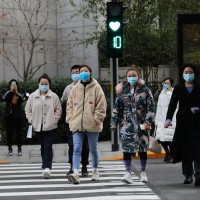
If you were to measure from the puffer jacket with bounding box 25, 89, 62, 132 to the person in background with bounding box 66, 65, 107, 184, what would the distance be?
59 centimetres

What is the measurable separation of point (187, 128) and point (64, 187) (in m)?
2.13

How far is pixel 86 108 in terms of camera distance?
1127 cm

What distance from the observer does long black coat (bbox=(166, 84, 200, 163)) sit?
10891mm

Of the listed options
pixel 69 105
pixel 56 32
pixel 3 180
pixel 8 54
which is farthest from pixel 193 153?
pixel 56 32

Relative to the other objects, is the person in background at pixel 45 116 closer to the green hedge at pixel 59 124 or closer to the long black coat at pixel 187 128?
the long black coat at pixel 187 128

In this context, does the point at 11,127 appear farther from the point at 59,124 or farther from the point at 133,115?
the point at 133,115

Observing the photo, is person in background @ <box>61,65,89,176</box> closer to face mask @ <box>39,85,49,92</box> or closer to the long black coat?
face mask @ <box>39,85,49,92</box>

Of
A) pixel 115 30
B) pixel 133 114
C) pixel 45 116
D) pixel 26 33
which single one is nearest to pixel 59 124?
pixel 115 30

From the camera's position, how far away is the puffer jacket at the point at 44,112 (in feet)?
39.2

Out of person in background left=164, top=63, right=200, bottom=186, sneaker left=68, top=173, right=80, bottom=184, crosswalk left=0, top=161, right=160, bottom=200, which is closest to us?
crosswalk left=0, top=161, right=160, bottom=200

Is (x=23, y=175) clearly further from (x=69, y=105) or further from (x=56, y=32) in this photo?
(x=56, y=32)

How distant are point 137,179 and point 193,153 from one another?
1307 mm

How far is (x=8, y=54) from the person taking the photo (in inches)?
1220

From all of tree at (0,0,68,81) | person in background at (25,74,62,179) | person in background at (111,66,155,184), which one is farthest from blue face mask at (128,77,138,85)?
tree at (0,0,68,81)
